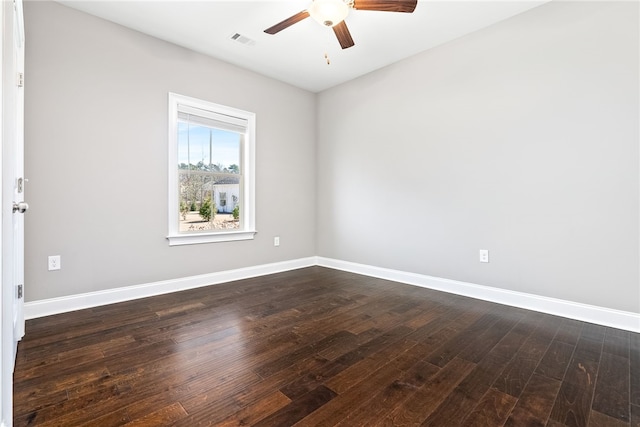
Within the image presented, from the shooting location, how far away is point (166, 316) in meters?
2.55

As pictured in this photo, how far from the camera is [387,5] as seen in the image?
2189 mm

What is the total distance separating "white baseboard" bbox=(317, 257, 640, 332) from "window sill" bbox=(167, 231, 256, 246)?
1.68 m

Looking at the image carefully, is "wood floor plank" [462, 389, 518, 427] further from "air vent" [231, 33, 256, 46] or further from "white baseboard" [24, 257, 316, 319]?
"air vent" [231, 33, 256, 46]

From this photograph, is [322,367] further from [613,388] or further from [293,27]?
[293,27]

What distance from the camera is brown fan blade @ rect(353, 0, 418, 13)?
2130 millimetres

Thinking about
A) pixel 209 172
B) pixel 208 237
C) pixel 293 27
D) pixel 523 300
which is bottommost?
pixel 523 300

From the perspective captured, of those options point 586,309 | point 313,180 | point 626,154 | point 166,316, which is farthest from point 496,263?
point 166,316

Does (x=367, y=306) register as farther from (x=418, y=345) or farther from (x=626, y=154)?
(x=626, y=154)

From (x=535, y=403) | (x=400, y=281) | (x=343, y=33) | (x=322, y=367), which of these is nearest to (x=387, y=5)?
(x=343, y=33)

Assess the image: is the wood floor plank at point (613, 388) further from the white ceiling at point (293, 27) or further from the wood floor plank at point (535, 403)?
the white ceiling at point (293, 27)

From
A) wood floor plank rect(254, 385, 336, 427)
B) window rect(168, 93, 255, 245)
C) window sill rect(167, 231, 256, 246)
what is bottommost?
wood floor plank rect(254, 385, 336, 427)

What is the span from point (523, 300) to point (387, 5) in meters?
2.78

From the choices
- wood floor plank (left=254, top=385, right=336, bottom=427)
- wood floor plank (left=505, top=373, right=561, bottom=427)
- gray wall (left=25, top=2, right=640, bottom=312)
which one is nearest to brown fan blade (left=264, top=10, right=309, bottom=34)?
gray wall (left=25, top=2, right=640, bottom=312)

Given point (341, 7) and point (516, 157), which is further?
point (516, 157)
